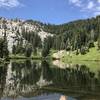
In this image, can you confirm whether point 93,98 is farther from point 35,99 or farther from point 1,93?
point 1,93

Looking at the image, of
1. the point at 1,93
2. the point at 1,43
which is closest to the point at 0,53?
the point at 1,43

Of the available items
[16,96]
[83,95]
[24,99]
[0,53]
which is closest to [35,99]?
[24,99]

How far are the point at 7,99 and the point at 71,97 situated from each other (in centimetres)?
1011

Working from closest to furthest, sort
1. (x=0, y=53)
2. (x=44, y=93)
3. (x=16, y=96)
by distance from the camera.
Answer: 1. (x=16, y=96)
2. (x=44, y=93)
3. (x=0, y=53)

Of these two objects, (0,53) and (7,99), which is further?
(0,53)

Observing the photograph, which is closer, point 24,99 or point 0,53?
point 24,99

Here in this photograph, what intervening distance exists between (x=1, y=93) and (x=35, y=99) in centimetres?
854

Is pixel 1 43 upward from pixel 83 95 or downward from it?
upward

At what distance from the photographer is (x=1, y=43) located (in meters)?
198

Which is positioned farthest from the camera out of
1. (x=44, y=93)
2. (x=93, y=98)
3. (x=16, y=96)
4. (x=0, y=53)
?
(x=0, y=53)

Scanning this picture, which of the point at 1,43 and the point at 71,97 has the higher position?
the point at 1,43

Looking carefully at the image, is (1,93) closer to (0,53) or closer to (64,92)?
(64,92)

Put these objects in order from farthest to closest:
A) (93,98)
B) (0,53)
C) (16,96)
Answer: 1. (0,53)
2. (16,96)
3. (93,98)

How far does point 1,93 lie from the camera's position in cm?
4988
